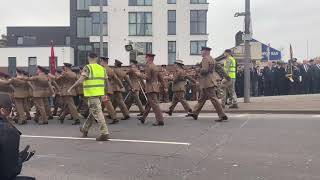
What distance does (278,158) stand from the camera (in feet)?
33.8

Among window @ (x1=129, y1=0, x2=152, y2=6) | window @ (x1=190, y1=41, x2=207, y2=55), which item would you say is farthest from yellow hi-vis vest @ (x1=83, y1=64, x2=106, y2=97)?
window @ (x1=129, y1=0, x2=152, y2=6)

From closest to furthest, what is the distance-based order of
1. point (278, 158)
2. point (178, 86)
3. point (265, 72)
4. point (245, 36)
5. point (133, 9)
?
point (278, 158), point (178, 86), point (245, 36), point (265, 72), point (133, 9)

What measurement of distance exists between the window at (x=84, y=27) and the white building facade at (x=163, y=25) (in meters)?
1.86

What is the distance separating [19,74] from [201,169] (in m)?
10.6

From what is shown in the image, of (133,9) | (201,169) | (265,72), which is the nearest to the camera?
(201,169)

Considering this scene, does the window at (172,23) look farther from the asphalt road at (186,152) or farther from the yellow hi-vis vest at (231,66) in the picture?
the asphalt road at (186,152)

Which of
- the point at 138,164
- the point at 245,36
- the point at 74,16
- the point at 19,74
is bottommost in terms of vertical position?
the point at 138,164

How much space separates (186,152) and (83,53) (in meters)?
54.4

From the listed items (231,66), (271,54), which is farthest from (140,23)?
(231,66)

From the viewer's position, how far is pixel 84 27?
63.2 metres

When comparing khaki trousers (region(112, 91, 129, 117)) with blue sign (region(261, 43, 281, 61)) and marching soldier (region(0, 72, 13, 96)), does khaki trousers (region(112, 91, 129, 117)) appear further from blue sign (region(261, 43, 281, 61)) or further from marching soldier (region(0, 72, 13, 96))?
blue sign (region(261, 43, 281, 61))

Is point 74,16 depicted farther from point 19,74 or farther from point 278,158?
point 278,158

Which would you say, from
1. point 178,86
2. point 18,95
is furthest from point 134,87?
point 18,95

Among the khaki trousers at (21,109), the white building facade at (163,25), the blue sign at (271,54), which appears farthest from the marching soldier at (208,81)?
the white building facade at (163,25)
